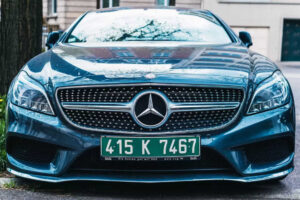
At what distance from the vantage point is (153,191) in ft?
12.2

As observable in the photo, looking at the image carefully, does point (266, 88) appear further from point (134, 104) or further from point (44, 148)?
point (44, 148)

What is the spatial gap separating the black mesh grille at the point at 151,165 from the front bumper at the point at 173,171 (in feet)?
0.09

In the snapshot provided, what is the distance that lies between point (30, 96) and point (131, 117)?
27.5 inches

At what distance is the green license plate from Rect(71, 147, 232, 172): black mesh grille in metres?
0.11

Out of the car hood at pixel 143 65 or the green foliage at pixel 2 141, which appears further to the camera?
the green foliage at pixel 2 141

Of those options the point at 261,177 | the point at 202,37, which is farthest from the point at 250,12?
the point at 261,177

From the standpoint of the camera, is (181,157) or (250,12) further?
(250,12)

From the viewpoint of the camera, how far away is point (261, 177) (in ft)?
11.6

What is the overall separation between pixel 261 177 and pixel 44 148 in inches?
54.1

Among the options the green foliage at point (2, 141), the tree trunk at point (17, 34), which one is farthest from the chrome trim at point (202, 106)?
the tree trunk at point (17, 34)

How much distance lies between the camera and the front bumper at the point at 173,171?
3424 mm

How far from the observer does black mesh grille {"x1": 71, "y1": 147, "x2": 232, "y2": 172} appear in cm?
349

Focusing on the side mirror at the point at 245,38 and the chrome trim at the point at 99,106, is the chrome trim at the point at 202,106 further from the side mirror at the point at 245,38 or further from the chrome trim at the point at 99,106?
the side mirror at the point at 245,38

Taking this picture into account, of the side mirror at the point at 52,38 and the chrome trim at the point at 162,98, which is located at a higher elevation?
the side mirror at the point at 52,38
